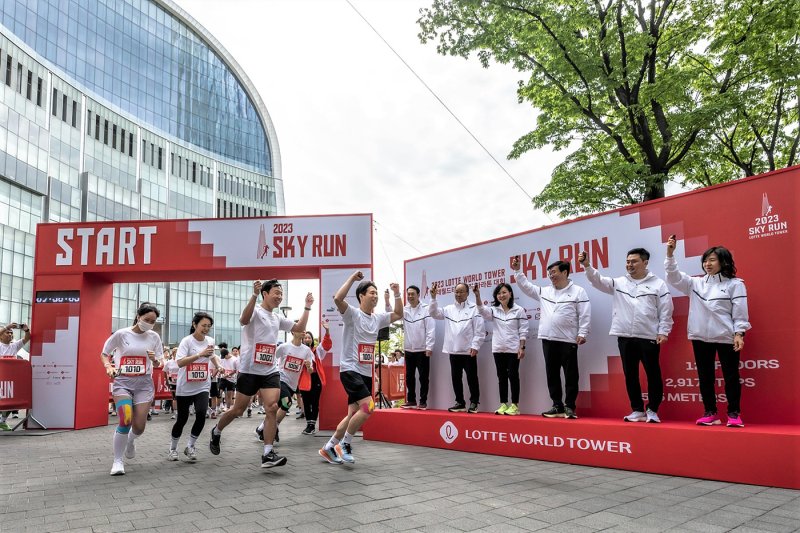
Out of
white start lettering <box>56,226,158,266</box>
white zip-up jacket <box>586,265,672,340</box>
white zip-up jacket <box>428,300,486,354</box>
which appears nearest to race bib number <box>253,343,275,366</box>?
white zip-up jacket <box>428,300,486,354</box>

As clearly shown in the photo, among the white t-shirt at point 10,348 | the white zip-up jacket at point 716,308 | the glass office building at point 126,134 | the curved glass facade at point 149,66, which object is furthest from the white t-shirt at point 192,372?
the curved glass facade at point 149,66

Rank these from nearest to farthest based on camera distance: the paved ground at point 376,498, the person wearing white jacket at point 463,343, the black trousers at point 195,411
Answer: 1. the paved ground at point 376,498
2. the black trousers at point 195,411
3. the person wearing white jacket at point 463,343

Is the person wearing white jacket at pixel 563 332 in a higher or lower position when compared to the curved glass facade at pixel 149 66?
lower

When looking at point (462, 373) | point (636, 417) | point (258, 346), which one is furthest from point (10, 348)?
point (636, 417)

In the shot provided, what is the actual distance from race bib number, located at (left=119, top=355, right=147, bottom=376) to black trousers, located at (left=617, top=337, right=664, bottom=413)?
532 cm

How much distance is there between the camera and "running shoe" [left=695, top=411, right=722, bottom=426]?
5.37 m

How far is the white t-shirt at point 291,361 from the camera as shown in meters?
8.83

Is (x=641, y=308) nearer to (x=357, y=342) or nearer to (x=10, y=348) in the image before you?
(x=357, y=342)

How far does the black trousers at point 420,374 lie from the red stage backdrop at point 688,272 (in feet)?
3.31

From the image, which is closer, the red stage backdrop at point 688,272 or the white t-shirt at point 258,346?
the red stage backdrop at point 688,272

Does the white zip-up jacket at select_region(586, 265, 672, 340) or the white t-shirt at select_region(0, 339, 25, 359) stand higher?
the white zip-up jacket at select_region(586, 265, 672, 340)

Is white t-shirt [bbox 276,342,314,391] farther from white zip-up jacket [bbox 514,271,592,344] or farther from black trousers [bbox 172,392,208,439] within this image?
white zip-up jacket [bbox 514,271,592,344]

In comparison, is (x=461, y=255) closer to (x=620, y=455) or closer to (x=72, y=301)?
(x=620, y=455)

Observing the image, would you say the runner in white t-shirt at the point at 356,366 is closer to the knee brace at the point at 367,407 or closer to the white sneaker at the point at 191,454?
the knee brace at the point at 367,407
